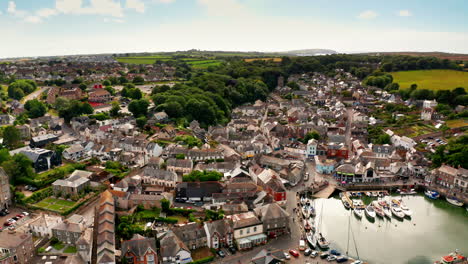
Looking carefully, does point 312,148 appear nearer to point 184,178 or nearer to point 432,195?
point 432,195

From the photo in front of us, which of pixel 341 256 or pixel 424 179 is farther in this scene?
pixel 424 179

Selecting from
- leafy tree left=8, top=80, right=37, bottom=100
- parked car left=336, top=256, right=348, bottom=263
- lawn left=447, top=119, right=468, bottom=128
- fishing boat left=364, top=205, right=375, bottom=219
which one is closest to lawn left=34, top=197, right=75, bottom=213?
parked car left=336, top=256, right=348, bottom=263

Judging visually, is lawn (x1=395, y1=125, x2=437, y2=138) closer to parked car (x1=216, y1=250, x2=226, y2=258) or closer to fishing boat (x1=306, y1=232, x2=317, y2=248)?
fishing boat (x1=306, y1=232, x2=317, y2=248)

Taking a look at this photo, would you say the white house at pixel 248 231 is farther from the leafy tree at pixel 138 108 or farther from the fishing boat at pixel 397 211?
the leafy tree at pixel 138 108

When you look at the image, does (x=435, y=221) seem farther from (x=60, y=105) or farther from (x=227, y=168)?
(x=60, y=105)

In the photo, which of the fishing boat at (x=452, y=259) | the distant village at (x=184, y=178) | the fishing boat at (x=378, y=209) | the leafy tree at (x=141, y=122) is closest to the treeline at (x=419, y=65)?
the distant village at (x=184, y=178)

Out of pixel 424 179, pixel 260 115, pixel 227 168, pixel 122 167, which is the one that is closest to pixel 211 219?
pixel 227 168

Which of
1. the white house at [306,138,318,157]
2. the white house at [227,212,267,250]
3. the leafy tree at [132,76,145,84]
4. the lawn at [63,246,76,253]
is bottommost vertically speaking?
the lawn at [63,246,76,253]
